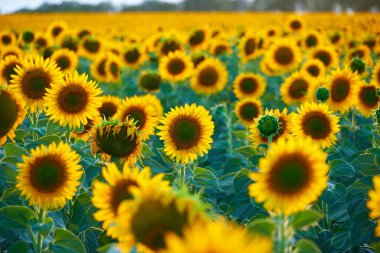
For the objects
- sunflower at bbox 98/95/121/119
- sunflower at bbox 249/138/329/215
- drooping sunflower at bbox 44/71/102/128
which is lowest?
sunflower at bbox 249/138/329/215

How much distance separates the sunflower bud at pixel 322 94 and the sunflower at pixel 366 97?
0.32 meters

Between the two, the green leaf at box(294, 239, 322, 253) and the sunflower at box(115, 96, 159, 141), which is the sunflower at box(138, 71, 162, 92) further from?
the green leaf at box(294, 239, 322, 253)

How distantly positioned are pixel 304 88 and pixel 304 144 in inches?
133

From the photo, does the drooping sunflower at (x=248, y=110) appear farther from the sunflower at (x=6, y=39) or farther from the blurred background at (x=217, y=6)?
the blurred background at (x=217, y=6)

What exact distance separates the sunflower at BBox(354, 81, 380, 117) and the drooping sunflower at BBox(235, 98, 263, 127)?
0.89m

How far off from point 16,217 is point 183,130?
128 centimetres

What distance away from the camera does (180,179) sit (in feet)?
10.4

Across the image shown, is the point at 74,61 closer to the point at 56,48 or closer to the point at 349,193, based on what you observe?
the point at 56,48

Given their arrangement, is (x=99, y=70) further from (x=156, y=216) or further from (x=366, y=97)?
(x=156, y=216)

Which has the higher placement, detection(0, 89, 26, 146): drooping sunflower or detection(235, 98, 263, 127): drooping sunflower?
detection(235, 98, 263, 127): drooping sunflower

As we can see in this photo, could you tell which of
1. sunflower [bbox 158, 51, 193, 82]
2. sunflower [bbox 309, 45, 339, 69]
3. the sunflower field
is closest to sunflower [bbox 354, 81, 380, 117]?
the sunflower field

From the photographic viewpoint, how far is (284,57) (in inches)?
253

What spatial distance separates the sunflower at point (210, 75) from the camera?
5.83m

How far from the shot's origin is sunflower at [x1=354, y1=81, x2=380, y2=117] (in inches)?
165
